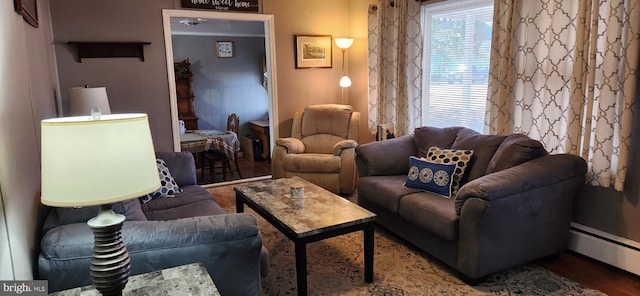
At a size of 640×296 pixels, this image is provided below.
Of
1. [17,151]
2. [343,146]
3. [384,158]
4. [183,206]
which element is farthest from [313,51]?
[17,151]

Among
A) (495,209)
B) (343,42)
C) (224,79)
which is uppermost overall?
(343,42)

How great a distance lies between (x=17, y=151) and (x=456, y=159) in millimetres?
2779

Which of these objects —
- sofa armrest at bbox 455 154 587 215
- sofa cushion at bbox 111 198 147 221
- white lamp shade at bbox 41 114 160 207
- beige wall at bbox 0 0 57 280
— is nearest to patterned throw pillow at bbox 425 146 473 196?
sofa armrest at bbox 455 154 587 215

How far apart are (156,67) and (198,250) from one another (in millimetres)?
3251

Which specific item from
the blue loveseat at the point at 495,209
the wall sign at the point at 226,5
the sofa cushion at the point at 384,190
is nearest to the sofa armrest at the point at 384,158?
the sofa cushion at the point at 384,190

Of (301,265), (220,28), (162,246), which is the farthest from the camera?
(220,28)

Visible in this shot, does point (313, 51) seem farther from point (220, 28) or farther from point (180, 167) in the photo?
point (180, 167)

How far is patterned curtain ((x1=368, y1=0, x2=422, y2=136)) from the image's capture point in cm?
439

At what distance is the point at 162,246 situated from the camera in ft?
5.97

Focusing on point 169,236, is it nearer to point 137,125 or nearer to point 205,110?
point 137,125

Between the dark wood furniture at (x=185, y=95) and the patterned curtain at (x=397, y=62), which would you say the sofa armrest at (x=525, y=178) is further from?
the dark wood furniture at (x=185, y=95)

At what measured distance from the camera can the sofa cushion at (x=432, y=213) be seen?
2.62 m

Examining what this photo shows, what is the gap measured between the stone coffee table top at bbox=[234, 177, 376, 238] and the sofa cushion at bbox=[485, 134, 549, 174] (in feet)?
3.34

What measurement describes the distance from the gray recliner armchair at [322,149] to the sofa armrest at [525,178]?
6.41 ft
